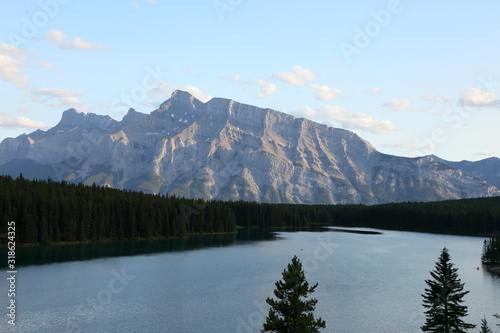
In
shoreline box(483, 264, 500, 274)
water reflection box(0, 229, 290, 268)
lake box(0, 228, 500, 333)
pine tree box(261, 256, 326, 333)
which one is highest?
pine tree box(261, 256, 326, 333)

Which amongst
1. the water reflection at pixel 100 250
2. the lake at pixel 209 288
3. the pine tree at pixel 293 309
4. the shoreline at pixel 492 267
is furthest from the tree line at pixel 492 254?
the pine tree at pixel 293 309

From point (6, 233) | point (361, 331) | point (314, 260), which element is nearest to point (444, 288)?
point (361, 331)

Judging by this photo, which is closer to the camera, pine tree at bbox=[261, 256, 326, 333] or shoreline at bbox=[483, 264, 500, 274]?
pine tree at bbox=[261, 256, 326, 333]

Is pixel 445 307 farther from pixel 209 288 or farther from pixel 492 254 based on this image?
pixel 492 254

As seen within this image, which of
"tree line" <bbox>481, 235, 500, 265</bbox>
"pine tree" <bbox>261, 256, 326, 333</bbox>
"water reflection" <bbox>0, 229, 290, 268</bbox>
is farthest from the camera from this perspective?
"tree line" <bbox>481, 235, 500, 265</bbox>

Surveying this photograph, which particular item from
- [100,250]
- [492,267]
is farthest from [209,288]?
[492,267]

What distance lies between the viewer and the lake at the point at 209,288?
74.5m

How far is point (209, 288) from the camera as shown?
99625 mm

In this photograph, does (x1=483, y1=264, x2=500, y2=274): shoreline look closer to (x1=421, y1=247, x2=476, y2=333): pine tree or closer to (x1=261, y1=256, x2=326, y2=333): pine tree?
(x1=421, y1=247, x2=476, y2=333): pine tree

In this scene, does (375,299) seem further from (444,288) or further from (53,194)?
(53,194)

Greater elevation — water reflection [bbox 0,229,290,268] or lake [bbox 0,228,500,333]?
water reflection [bbox 0,229,290,268]

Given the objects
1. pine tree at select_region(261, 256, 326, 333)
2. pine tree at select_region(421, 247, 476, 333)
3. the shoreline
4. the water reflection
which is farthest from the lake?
pine tree at select_region(261, 256, 326, 333)

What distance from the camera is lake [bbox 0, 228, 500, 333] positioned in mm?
74500

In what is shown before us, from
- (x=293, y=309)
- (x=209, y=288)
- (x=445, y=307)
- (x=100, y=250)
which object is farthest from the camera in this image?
(x=100, y=250)
